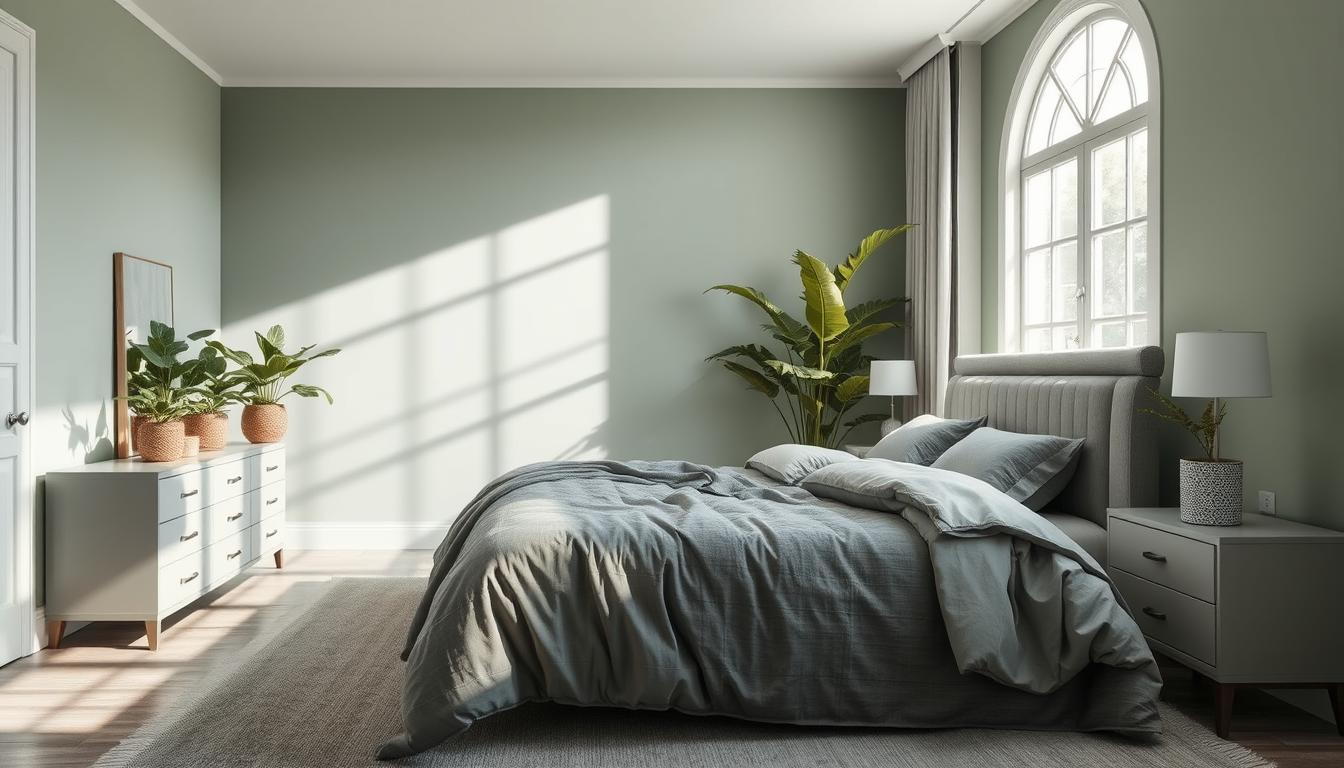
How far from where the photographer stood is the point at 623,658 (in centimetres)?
265

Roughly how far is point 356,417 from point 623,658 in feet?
11.9

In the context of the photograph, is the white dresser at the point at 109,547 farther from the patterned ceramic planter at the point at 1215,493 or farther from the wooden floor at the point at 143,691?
the patterned ceramic planter at the point at 1215,493

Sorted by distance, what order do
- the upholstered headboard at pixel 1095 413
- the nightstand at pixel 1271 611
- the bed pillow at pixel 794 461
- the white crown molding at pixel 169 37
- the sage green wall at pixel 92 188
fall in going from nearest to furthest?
1. the nightstand at pixel 1271 611
2. the upholstered headboard at pixel 1095 413
3. the sage green wall at pixel 92 188
4. the bed pillow at pixel 794 461
5. the white crown molding at pixel 169 37

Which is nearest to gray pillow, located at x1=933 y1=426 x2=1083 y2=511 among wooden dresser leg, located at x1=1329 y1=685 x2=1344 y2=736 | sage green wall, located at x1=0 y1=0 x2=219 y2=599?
wooden dresser leg, located at x1=1329 y1=685 x2=1344 y2=736

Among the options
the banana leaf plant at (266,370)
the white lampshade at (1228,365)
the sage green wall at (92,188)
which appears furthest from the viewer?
the banana leaf plant at (266,370)

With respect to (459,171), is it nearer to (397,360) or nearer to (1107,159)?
(397,360)

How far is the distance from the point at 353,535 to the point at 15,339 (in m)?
2.51

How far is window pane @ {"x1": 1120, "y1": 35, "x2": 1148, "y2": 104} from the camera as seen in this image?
383cm

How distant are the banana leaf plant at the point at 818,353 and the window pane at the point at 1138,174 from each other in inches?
59.7

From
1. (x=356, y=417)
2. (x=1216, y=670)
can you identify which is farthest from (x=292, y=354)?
(x=1216, y=670)

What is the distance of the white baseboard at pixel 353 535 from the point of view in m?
5.76

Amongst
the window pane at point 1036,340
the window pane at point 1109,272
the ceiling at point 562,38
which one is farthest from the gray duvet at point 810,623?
the ceiling at point 562,38

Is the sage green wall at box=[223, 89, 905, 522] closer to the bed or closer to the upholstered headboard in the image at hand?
the upholstered headboard

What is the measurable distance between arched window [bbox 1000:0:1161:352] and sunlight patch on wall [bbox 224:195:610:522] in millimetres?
2370
